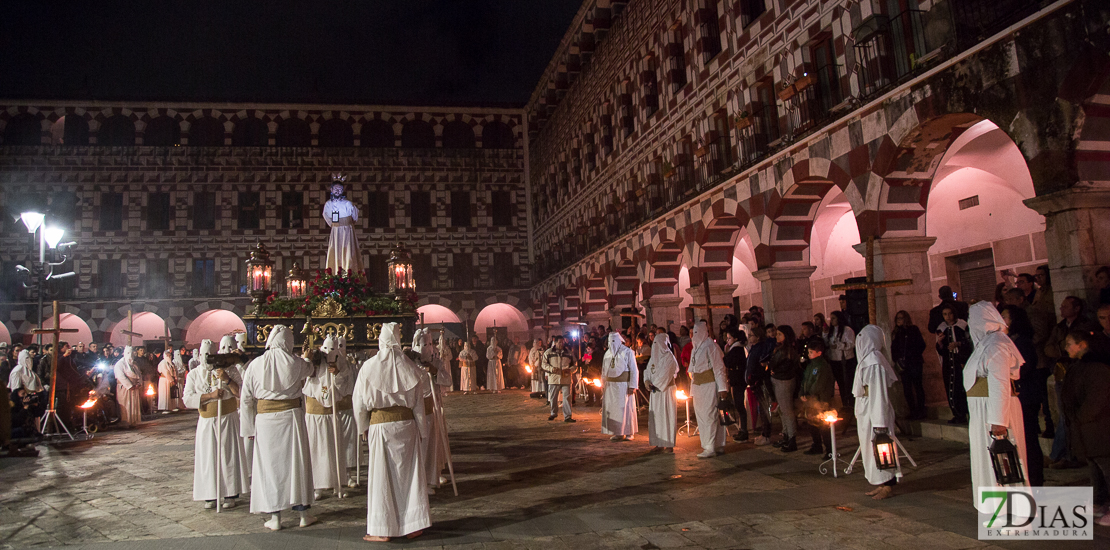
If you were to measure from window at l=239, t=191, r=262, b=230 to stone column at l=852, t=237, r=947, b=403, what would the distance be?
103 ft

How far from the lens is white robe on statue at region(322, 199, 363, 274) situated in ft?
54.7

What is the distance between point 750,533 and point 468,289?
31539mm

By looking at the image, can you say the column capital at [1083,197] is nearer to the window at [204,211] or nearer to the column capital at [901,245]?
the column capital at [901,245]

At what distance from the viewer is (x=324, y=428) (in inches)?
339

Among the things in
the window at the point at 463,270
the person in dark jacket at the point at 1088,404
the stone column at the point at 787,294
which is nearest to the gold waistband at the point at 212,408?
the person in dark jacket at the point at 1088,404

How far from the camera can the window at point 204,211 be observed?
3522cm

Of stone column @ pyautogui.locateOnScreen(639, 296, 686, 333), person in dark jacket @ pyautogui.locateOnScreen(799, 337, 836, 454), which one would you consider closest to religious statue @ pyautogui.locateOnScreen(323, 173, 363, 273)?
stone column @ pyautogui.locateOnScreen(639, 296, 686, 333)

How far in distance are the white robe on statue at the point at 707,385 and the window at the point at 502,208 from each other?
27918 millimetres

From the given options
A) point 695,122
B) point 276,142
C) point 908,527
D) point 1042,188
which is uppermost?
point 276,142

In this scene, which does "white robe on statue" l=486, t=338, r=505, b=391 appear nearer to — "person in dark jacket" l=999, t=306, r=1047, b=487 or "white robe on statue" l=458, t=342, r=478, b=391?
"white robe on statue" l=458, t=342, r=478, b=391

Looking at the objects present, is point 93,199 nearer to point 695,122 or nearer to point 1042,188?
point 695,122

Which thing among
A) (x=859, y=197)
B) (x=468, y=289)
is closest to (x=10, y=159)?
(x=468, y=289)

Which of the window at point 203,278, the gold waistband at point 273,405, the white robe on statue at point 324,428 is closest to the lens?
the gold waistband at point 273,405

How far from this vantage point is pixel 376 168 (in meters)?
36.8
